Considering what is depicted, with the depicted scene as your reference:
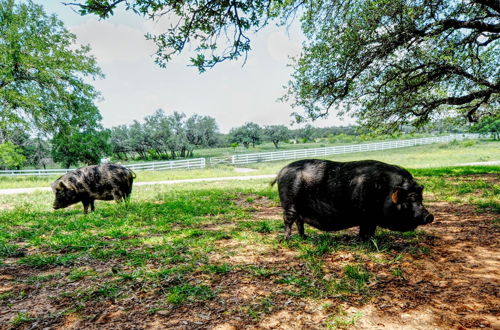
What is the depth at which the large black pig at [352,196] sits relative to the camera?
147 inches

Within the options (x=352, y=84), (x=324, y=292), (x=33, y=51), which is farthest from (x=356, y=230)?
(x=33, y=51)

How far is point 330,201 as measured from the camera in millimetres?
4199

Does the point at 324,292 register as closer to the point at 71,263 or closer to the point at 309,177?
the point at 309,177

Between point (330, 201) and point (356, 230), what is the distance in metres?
1.75

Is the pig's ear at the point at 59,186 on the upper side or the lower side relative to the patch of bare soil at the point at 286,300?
upper

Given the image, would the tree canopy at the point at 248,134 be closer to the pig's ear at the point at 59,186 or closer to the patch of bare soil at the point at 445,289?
the pig's ear at the point at 59,186

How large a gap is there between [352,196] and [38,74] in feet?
81.8

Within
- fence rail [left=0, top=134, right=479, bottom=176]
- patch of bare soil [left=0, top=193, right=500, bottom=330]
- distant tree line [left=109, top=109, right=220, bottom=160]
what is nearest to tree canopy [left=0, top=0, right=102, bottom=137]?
fence rail [left=0, top=134, right=479, bottom=176]

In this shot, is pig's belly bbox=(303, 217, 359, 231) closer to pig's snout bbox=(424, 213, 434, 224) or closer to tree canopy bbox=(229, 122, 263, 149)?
pig's snout bbox=(424, 213, 434, 224)

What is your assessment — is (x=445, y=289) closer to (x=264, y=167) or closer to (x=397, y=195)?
(x=397, y=195)

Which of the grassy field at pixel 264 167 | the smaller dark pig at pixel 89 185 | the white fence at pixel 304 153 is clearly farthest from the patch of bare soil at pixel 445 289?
the white fence at pixel 304 153

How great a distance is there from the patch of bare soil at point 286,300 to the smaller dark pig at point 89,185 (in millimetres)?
4211

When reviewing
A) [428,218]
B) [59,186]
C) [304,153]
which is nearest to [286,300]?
[428,218]

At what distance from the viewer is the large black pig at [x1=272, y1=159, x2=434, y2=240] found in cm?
374
